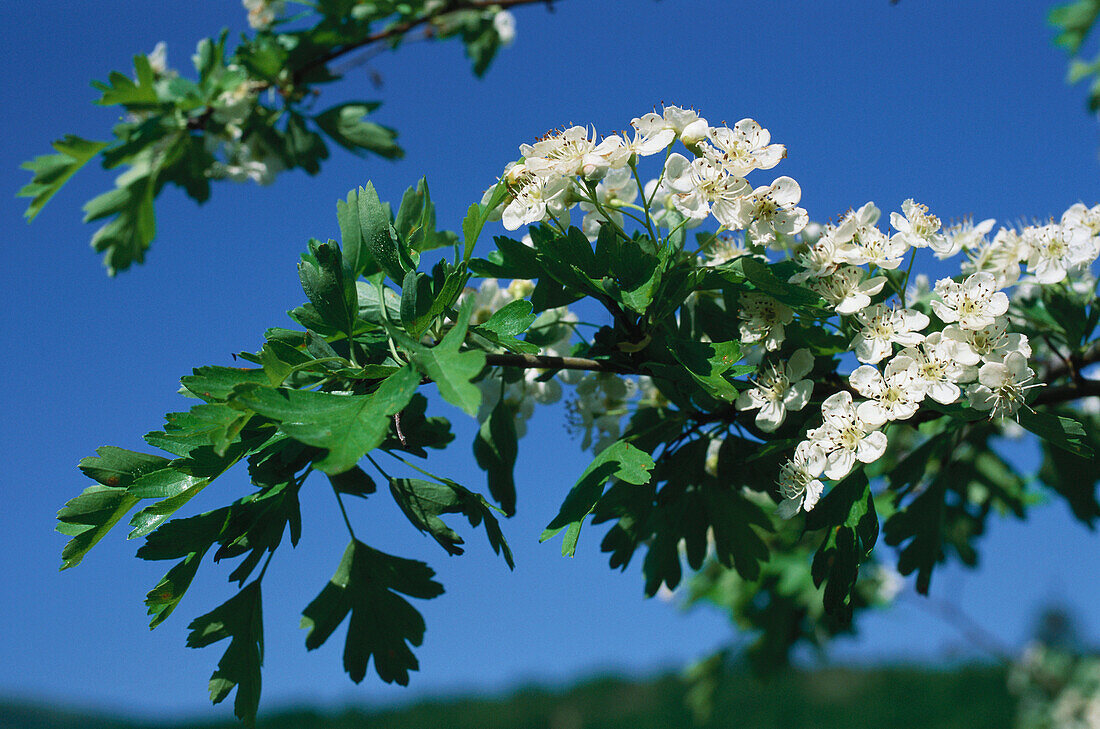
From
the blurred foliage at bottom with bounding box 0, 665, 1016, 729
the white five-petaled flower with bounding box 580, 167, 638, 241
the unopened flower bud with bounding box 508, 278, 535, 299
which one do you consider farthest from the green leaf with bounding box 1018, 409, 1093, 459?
the blurred foliage at bottom with bounding box 0, 665, 1016, 729

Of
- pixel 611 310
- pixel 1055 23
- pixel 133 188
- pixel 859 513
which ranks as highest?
pixel 1055 23

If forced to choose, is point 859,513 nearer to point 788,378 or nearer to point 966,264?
point 788,378

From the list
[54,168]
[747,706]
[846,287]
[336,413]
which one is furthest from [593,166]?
[747,706]

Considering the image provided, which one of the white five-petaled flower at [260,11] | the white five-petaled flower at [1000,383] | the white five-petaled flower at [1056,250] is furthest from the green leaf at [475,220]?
the white five-petaled flower at [260,11]

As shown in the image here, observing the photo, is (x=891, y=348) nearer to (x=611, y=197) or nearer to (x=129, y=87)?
(x=611, y=197)

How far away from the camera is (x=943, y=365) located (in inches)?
45.6

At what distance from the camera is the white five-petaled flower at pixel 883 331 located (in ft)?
3.88

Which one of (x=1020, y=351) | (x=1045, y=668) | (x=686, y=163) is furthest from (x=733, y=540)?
(x=1045, y=668)

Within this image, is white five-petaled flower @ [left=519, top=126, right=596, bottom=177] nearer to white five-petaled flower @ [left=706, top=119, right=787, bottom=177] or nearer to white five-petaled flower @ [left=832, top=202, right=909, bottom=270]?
white five-petaled flower @ [left=706, top=119, right=787, bottom=177]

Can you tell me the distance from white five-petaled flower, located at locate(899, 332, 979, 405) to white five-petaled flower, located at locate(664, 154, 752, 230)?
310mm

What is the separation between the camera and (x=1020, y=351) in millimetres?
1151

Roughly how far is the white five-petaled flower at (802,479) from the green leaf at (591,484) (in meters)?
0.21

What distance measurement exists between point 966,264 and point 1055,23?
1.59m

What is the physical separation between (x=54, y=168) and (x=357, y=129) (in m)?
0.85
